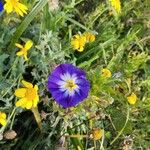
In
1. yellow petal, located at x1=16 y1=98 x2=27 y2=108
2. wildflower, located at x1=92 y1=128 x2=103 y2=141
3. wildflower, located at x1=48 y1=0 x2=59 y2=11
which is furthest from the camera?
wildflower, located at x1=48 y1=0 x2=59 y2=11

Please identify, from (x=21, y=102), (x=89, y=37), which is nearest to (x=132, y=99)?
(x=89, y=37)

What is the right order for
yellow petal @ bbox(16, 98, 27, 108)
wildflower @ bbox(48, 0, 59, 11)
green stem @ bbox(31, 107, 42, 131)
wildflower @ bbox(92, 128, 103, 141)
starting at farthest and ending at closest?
wildflower @ bbox(48, 0, 59, 11)
wildflower @ bbox(92, 128, 103, 141)
green stem @ bbox(31, 107, 42, 131)
yellow petal @ bbox(16, 98, 27, 108)

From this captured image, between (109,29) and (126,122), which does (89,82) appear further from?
(109,29)

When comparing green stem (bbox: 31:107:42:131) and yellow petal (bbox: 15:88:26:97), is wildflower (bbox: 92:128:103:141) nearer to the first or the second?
green stem (bbox: 31:107:42:131)

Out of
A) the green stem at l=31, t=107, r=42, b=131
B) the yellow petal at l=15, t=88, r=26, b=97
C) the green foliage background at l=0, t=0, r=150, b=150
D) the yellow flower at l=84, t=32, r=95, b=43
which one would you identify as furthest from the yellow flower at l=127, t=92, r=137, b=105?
the yellow petal at l=15, t=88, r=26, b=97

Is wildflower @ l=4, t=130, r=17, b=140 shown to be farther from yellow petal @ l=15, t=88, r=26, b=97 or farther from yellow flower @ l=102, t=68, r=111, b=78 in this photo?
yellow flower @ l=102, t=68, r=111, b=78

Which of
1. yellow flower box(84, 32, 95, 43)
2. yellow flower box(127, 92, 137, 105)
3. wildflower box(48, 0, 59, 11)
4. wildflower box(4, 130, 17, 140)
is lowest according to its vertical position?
wildflower box(4, 130, 17, 140)

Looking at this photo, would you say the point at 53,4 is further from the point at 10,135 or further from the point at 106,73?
the point at 10,135

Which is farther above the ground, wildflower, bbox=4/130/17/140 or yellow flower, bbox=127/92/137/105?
yellow flower, bbox=127/92/137/105

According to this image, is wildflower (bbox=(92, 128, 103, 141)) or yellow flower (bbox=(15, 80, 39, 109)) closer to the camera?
yellow flower (bbox=(15, 80, 39, 109))
